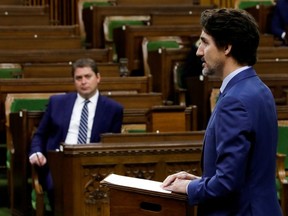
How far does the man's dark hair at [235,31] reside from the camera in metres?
1.74

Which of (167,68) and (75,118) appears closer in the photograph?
(75,118)

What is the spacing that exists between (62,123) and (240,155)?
7.42ft

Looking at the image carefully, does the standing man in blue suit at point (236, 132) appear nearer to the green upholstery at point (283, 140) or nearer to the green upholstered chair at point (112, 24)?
the green upholstery at point (283, 140)

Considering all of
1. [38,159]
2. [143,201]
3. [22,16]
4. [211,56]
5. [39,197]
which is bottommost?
[39,197]

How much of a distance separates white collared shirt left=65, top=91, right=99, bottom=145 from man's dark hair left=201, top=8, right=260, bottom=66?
2150mm

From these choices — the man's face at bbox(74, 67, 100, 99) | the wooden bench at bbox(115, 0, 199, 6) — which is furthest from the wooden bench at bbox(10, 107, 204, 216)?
the wooden bench at bbox(115, 0, 199, 6)

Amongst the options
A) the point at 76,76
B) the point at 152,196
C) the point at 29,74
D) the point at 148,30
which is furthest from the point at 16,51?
the point at 152,196

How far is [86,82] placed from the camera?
3.96 metres

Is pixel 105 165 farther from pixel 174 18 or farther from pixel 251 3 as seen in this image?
pixel 251 3

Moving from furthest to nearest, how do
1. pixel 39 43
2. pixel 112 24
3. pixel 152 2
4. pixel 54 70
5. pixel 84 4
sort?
pixel 152 2, pixel 84 4, pixel 112 24, pixel 39 43, pixel 54 70

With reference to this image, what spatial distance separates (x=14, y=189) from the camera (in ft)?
13.7

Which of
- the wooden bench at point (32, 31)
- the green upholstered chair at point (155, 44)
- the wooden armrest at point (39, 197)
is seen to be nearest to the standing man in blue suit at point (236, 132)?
the wooden armrest at point (39, 197)

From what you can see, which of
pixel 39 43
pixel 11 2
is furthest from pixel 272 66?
pixel 11 2

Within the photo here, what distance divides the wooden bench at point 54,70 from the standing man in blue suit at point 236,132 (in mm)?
3151
